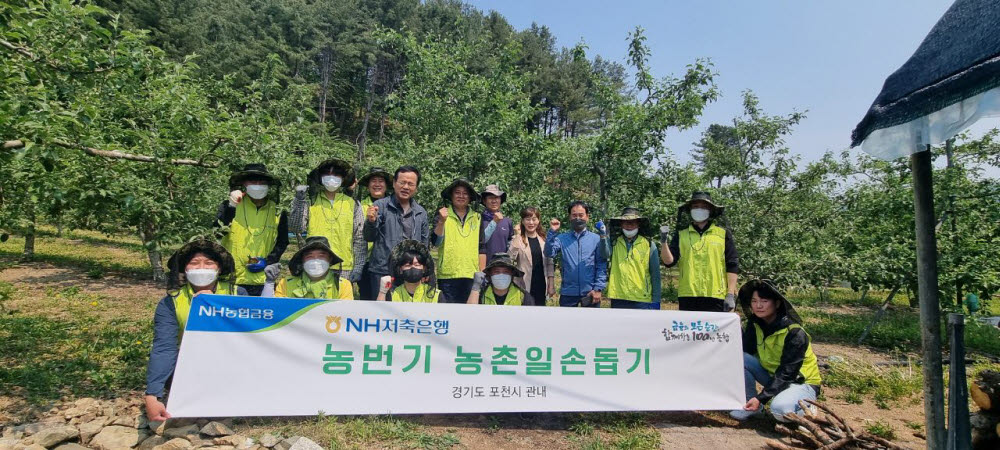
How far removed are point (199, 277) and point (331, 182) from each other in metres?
1.40

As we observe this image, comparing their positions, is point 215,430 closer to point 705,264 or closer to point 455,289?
point 455,289

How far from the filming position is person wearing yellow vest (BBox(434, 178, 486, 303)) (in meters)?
5.13

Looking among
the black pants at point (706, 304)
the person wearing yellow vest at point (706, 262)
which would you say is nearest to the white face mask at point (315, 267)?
the person wearing yellow vest at point (706, 262)

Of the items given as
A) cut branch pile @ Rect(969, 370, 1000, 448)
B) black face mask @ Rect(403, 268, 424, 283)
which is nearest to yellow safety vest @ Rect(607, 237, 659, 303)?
black face mask @ Rect(403, 268, 424, 283)

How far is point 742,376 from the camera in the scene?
15.0 ft

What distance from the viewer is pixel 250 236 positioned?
4680mm

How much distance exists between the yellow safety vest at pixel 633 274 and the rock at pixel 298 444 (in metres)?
3.19

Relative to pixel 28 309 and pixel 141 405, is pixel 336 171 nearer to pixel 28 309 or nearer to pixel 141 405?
pixel 141 405

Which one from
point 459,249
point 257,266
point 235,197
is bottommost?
point 257,266

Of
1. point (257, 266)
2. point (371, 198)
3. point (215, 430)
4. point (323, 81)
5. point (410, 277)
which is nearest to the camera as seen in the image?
point (215, 430)

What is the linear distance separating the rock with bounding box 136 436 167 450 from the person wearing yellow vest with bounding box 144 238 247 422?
288 millimetres

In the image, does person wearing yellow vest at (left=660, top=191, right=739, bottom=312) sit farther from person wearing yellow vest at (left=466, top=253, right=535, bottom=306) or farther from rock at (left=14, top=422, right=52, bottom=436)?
rock at (left=14, top=422, right=52, bottom=436)

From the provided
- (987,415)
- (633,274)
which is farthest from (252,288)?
(987,415)

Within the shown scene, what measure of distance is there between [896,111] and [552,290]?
3694 millimetres
